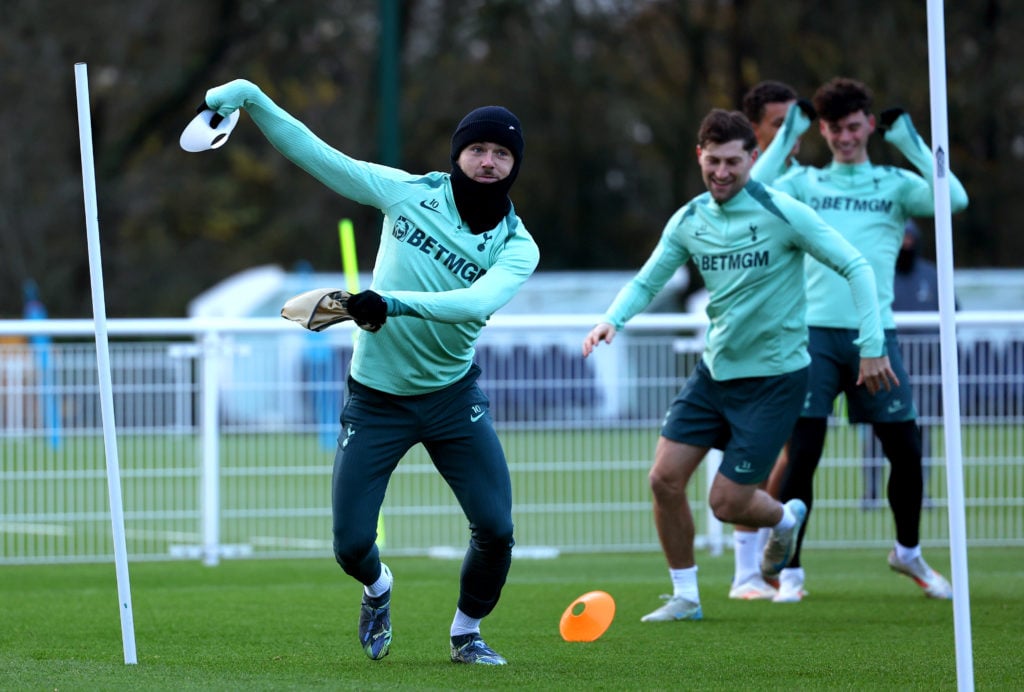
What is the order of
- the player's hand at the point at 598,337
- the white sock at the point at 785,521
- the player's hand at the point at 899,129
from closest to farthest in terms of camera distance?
the player's hand at the point at 598,337 → the white sock at the point at 785,521 → the player's hand at the point at 899,129

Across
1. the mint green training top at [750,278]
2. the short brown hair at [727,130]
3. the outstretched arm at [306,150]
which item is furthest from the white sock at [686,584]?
the outstretched arm at [306,150]

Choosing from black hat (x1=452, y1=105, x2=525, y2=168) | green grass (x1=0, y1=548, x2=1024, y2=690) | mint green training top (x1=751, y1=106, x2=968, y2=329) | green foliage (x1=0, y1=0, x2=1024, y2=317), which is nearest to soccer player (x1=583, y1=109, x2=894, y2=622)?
green grass (x1=0, y1=548, x2=1024, y2=690)

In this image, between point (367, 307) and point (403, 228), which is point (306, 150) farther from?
point (367, 307)

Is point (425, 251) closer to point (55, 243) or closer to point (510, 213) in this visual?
point (510, 213)

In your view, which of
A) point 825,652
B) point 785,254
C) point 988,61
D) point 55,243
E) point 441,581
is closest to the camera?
point 825,652

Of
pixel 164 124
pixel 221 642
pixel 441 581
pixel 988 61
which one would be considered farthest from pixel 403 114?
pixel 221 642

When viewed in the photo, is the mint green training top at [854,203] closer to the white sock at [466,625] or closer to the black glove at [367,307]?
the white sock at [466,625]

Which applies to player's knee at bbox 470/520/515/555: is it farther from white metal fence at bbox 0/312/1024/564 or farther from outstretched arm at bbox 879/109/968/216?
white metal fence at bbox 0/312/1024/564

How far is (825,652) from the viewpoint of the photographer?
660 centimetres

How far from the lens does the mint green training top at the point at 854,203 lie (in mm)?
8227

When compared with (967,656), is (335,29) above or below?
above

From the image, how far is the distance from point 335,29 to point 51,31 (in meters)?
5.55

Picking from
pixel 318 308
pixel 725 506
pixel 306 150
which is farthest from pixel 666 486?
pixel 318 308

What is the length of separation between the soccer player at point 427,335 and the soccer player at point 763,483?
2.47m
